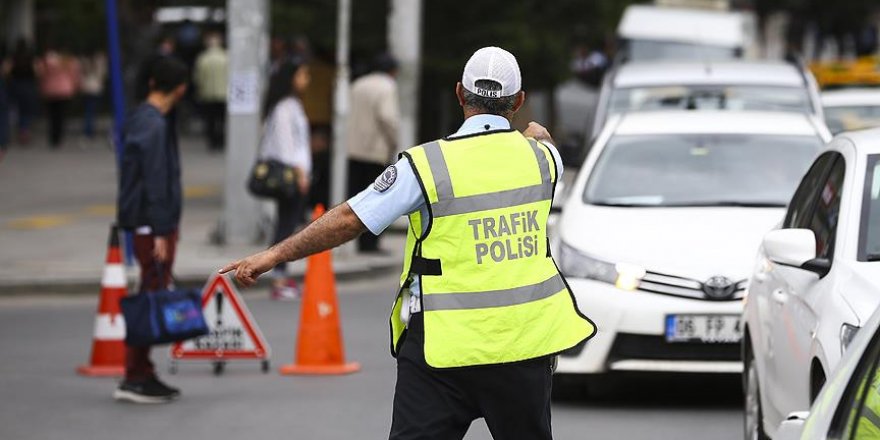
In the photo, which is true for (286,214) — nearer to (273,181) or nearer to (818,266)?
(273,181)

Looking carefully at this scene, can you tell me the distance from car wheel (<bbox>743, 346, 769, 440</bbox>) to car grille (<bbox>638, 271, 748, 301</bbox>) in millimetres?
938

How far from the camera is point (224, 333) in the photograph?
10914 millimetres

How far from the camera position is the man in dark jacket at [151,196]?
384 inches

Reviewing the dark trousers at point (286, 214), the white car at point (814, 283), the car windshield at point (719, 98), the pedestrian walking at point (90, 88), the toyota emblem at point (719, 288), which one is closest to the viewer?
the white car at point (814, 283)

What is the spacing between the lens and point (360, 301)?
47.1 ft

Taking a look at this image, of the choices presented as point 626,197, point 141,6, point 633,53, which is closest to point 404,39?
point 633,53

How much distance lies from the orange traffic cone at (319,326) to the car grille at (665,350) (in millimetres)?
2054

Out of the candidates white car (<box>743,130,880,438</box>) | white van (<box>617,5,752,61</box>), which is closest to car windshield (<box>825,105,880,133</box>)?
white van (<box>617,5,752,61</box>)

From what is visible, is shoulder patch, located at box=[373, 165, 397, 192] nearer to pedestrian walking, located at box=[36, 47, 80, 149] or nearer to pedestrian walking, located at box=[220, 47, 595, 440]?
pedestrian walking, located at box=[220, 47, 595, 440]

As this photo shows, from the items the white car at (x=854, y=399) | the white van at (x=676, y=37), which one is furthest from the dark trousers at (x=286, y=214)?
the white van at (x=676, y=37)

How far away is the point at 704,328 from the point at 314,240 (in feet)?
13.7

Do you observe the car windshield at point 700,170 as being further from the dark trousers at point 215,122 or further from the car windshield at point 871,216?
the dark trousers at point 215,122

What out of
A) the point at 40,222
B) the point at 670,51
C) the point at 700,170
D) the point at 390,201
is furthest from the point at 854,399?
the point at 670,51

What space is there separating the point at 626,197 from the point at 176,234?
2.41m
